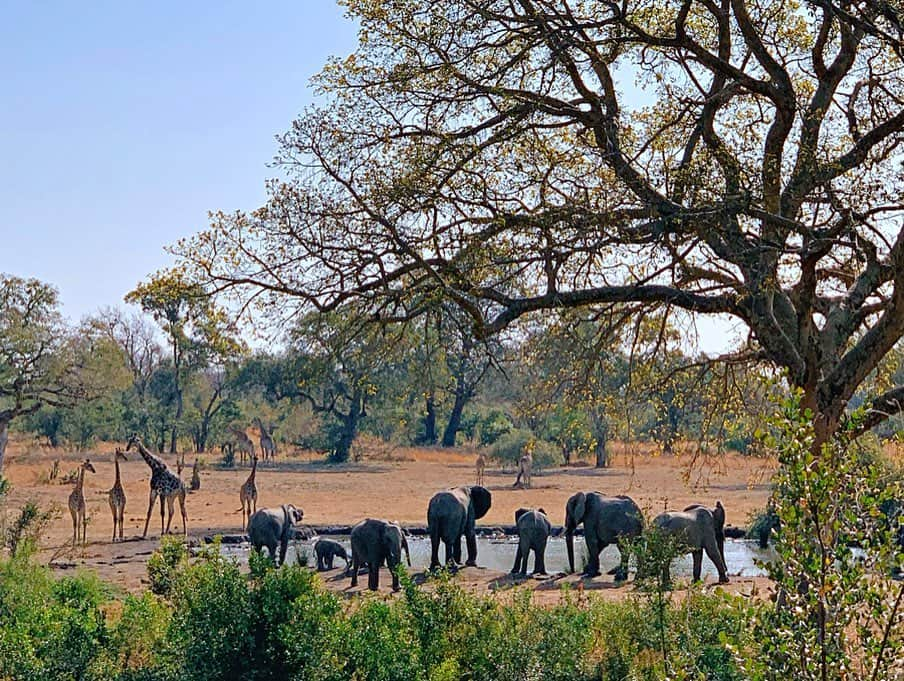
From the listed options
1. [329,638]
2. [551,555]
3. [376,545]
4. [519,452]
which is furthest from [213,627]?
[519,452]

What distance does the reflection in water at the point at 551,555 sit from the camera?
18967 mm

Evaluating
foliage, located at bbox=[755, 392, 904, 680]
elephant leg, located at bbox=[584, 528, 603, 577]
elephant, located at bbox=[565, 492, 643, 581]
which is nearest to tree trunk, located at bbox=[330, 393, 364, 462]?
elephant, located at bbox=[565, 492, 643, 581]

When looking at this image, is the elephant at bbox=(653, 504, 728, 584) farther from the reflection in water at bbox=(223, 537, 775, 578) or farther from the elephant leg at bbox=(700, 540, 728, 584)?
the reflection in water at bbox=(223, 537, 775, 578)

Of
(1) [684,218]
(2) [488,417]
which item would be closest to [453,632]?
(1) [684,218]

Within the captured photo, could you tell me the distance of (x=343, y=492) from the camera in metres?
33.1

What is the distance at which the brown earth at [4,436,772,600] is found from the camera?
18.5 metres

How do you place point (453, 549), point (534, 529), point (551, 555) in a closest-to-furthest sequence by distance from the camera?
point (534, 529), point (453, 549), point (551, 555)

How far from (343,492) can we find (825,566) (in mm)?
29421

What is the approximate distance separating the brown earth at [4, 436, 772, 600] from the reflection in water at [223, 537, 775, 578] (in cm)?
132

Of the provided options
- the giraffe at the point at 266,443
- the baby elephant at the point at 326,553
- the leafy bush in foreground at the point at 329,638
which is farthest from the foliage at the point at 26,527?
the giraffe at the point at 266,443

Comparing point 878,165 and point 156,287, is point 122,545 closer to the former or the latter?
point 156,287

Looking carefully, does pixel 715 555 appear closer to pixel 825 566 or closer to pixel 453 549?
pixel 453 549

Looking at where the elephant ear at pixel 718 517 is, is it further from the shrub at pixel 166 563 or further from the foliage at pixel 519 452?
the foliage at pixel 519 452

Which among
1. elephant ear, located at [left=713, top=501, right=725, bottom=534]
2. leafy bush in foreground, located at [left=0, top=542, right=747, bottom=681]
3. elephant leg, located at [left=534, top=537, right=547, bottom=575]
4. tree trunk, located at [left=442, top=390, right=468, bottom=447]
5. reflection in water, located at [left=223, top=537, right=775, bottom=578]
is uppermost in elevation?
tree trunk, located at [left=442, top=390, right=468, bottom=447]
